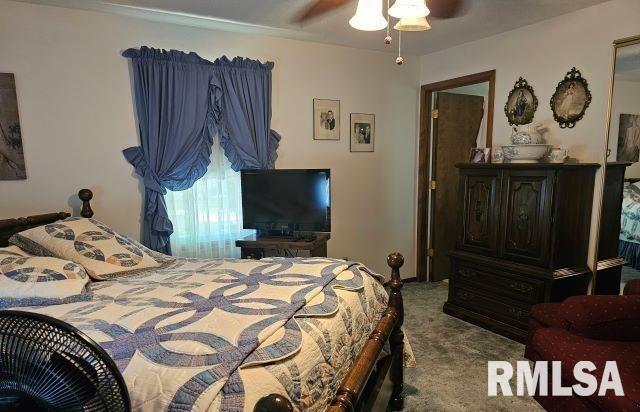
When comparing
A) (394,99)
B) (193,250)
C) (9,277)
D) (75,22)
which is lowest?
(193,250)

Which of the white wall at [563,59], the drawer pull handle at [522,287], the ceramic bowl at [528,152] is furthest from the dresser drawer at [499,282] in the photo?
the ceramic bowl at [528,152]

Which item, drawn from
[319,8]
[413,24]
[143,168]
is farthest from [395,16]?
[143,168]

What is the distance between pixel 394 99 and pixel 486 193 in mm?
1461

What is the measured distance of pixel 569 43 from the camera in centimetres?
278

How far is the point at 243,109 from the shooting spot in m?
3.11

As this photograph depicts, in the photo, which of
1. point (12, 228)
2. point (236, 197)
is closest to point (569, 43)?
point (236, 197)

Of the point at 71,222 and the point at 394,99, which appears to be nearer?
the point at 71,222

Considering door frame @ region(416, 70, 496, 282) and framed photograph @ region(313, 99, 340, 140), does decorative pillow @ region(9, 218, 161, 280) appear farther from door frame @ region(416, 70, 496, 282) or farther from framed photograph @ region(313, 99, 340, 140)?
door frame @ region(416, 70, 496, 282)

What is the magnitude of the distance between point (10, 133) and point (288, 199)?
1.93 meters

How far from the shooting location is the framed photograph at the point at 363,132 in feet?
12.3

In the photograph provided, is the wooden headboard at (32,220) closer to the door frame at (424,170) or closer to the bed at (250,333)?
the bed at (250,333)

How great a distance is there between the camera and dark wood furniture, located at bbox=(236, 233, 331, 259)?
9.61 ft

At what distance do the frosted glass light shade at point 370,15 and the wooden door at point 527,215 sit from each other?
169cm

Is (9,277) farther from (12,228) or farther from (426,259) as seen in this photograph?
(426,259)
